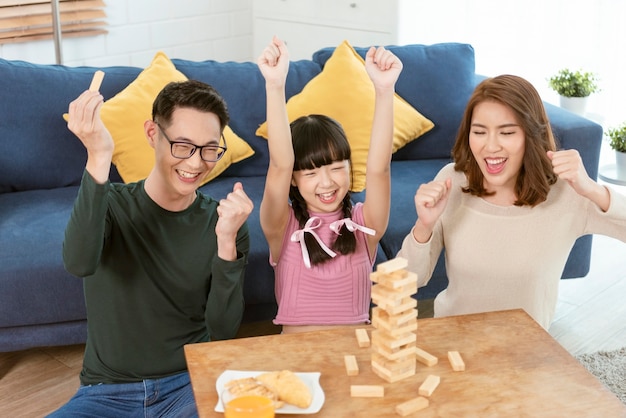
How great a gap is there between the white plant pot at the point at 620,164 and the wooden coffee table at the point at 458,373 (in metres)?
2.63

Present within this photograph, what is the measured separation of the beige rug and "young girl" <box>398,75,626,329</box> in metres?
0.63

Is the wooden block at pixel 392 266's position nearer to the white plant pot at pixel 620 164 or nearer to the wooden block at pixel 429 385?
the wooden block at pixel 429 385

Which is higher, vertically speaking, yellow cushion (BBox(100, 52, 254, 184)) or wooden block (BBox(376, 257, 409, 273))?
wooden block (BBox(376, 257, 409, 273))

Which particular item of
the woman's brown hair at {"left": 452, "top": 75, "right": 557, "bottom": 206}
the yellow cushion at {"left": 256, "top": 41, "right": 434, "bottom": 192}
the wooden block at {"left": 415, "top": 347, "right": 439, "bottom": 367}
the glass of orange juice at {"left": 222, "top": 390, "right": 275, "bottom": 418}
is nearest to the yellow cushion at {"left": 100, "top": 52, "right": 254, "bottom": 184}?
the yellow cushion at {"left": 256, "top": 41, "right": 434, "bottom": 192}

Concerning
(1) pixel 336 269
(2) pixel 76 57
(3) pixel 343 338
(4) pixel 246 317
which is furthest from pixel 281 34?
(3) pixel 343 338

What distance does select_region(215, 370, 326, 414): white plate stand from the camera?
1.57 m

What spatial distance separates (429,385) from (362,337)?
22 centimetres

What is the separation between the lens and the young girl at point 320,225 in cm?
223

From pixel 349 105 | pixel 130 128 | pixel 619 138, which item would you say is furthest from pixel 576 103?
pixel 130 128

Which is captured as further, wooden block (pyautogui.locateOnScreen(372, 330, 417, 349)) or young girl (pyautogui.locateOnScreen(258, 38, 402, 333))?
Result: young girl (pyautogui.locateOnScreen(258, 38, 402, 333))

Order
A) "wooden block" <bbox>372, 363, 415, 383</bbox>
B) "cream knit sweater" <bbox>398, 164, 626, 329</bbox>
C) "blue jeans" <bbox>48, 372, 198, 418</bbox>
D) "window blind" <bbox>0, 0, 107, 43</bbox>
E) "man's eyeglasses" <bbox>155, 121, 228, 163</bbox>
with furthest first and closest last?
"window blind" <bbox>0, 0, 107, 43</bbox>, "cream knit sweater" <bbox>398, 164, 626, 329</bbox>, "man's eyeglasses" <bbox>155, 121, 228, 163</bbox>, "blue jeans" <bbox>48, 372, 198, 418</bbox>, "wooden block" <bbox>372, 363, 415, 383</bbox>

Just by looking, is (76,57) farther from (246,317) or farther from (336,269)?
(336,269)

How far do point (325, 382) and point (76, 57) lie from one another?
322cm

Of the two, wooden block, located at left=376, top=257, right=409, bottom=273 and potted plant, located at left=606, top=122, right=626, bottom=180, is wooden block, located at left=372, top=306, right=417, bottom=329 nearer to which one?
wooden block, located at left=376, top=257, right=409, bottom=273
